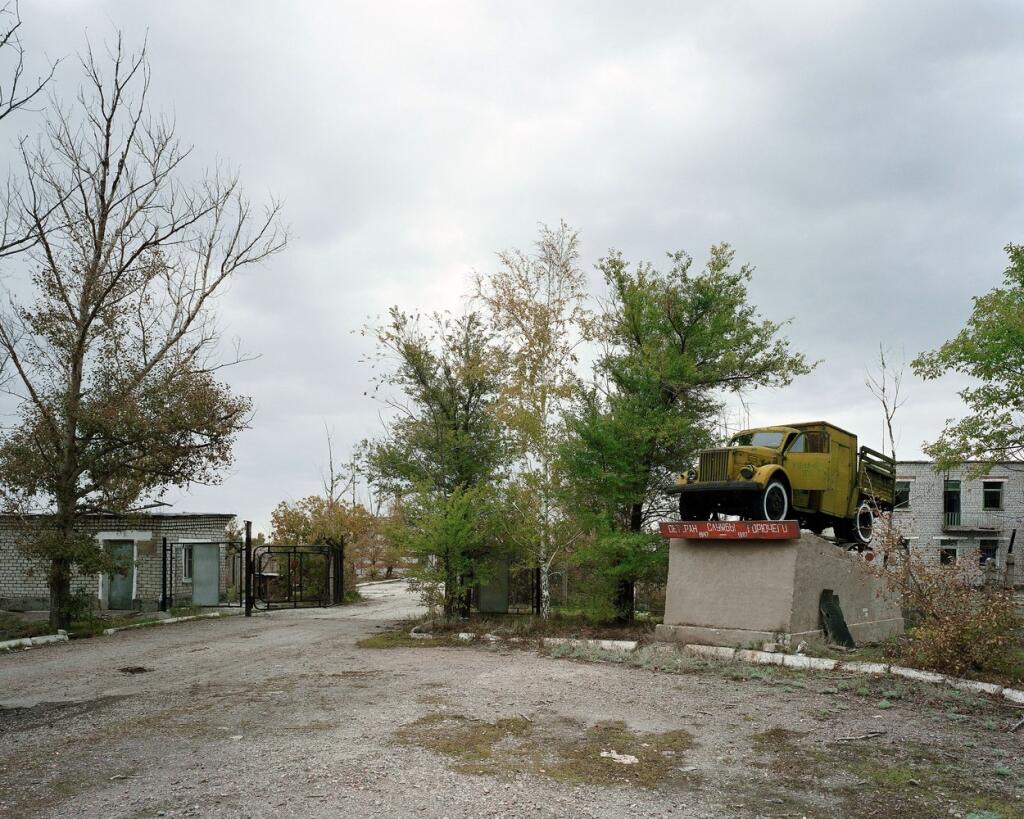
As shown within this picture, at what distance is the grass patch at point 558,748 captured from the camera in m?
6.92

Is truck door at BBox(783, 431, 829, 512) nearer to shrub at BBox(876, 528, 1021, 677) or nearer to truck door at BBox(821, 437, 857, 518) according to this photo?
truck door at BBox(821, 437, 857, 518)

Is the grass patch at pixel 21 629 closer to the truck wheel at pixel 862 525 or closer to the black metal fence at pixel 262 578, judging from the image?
the black metal fence at pixel 262 578

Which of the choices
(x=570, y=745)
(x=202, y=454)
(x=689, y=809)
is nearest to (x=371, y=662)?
(x=570, y=745)

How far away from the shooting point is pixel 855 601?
1622 centimetres

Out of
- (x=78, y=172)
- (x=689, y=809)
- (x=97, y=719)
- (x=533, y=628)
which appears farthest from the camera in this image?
(x=78, y=172)

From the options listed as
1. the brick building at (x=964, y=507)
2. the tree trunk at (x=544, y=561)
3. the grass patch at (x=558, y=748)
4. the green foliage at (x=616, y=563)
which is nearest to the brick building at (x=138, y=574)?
the tree trunk at (x=544, y=561)

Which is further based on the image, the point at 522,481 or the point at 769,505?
the point at 522,481

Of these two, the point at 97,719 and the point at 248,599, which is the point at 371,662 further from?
the point at 248,599

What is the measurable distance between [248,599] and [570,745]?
17642mm

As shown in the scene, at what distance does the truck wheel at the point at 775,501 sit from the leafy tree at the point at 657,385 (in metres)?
2.92

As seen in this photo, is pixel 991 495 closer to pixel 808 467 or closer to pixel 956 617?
pixel 808 467

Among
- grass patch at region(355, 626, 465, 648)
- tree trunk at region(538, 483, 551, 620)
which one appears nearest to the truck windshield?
tree trunk at region(538, 483, 551, 620)

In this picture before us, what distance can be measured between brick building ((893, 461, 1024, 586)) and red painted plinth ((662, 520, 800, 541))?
33964 mm

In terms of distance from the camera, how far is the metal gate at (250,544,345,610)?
27.3m
